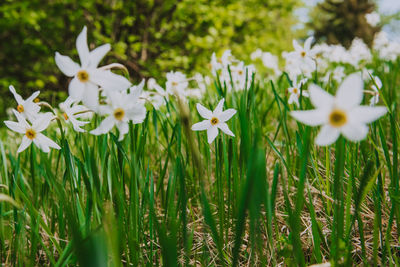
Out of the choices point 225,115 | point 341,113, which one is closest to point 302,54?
point 225,115

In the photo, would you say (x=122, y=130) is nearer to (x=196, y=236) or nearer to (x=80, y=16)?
(x=196, y=236)

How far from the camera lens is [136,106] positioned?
2.40ft

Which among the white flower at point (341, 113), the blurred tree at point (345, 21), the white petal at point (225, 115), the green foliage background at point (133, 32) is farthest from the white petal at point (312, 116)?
the blurred tree at point (345, 21)

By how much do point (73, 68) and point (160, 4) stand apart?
589 cm

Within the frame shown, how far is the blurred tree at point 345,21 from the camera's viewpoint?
2334 centimetres

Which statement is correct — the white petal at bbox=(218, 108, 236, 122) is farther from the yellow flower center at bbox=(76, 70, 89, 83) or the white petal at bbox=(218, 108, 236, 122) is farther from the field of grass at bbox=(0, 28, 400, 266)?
the yellow flower center at bbox=(76, 70, 89, 83)

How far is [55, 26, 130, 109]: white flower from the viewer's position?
644 mm

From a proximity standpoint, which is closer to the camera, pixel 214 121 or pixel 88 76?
pixel 88 76

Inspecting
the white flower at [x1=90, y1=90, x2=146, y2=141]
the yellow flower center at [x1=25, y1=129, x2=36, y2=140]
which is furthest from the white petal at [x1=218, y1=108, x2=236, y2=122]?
the yellow flower center at [x1=25, y1=129, x2=36, y2=140]

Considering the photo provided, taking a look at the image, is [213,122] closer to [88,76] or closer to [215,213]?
[215,213]

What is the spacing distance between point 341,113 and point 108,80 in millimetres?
512

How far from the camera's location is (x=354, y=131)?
538 millimetres

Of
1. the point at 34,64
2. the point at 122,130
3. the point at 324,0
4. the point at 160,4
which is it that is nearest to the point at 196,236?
the point at 122,130

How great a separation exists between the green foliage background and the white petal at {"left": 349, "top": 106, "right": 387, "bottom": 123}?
16.7 ft
